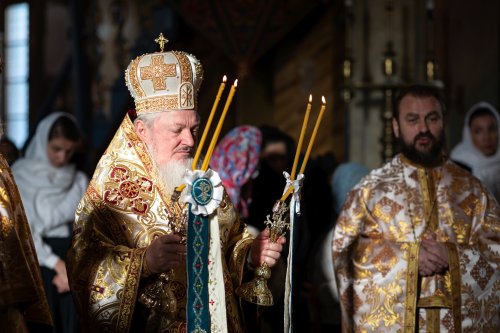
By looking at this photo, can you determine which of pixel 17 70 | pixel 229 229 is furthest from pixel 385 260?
pixel 17 70

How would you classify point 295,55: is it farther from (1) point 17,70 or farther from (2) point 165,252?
(2) point 165,252

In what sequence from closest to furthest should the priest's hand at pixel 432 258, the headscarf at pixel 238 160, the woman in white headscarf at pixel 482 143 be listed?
the priest's hand at pixel 432 258
the headscarf at pixel 238 160
the woman in white headscarf at pixel 482 143

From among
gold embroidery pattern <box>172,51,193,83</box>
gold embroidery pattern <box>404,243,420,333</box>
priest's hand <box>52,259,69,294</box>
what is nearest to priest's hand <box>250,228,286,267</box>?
gold embroidery pattern <box>172,51,193,83</box>

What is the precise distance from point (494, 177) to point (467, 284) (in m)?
2.07

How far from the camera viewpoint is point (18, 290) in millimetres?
3641

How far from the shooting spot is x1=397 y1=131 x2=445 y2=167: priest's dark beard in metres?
5.55

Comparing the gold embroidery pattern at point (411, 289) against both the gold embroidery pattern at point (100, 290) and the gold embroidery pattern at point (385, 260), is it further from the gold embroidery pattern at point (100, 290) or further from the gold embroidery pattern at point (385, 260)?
the gold embroidery pattern at point (100, 290)

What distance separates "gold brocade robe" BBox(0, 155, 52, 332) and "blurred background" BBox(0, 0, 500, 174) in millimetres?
5512

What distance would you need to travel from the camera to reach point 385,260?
5.46 m

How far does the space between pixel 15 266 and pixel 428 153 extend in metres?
2.57

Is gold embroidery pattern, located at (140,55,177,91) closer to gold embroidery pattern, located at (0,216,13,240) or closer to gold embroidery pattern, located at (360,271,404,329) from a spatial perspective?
gold embroidery pattern, located at (0,216,13,240)

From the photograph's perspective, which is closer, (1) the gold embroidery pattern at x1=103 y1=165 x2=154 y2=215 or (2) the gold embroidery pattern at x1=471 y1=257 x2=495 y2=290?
(1) the gold embroidery pattern at x1=103 y1=165 x2=154 y2=215

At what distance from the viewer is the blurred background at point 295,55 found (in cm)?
1028

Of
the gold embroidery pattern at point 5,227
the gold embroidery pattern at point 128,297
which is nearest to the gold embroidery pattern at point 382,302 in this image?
the gold embroidery pattern at point 128,297
